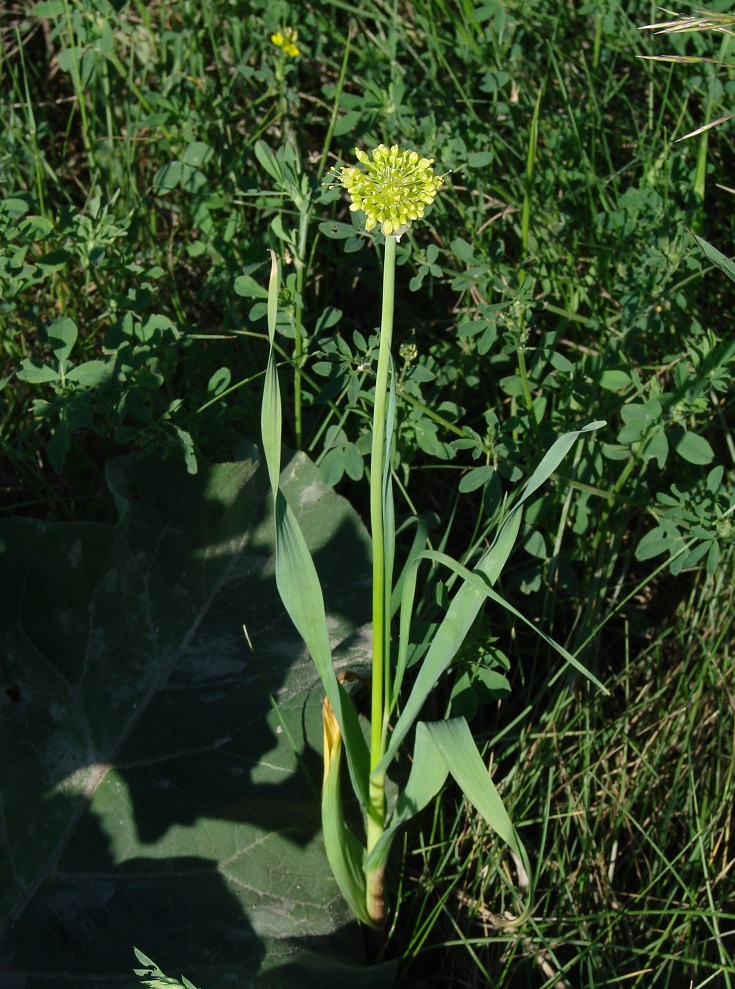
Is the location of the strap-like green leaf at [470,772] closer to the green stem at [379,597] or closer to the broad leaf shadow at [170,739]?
the green stem at [379,597]

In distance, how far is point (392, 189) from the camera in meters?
1.31

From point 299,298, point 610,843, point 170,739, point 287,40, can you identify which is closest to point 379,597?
point 170,739

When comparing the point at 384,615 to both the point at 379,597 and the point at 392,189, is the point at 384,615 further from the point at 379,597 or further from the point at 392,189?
the point at 392,189

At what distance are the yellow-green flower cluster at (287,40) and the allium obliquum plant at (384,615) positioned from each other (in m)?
1.25

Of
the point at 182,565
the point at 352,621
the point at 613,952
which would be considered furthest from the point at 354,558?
the point at 613,952

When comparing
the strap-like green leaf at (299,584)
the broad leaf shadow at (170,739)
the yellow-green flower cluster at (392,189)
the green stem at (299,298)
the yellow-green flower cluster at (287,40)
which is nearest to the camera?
the yellow-green flower cluster at (392,189)

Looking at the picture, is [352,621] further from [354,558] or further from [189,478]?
[189,478]

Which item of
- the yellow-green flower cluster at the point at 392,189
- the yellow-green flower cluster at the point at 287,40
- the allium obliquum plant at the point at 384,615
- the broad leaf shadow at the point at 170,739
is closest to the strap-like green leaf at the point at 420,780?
the allium obliquum plant at the point at 384,615

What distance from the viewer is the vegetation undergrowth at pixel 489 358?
6.89ft

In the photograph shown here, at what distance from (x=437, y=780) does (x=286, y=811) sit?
1.28 feet

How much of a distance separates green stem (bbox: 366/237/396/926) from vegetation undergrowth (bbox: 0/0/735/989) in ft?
0.71

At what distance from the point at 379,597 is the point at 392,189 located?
63cm

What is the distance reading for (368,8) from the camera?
118 inches

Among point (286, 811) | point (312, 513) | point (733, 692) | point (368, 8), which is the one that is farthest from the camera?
point (368, 8)
